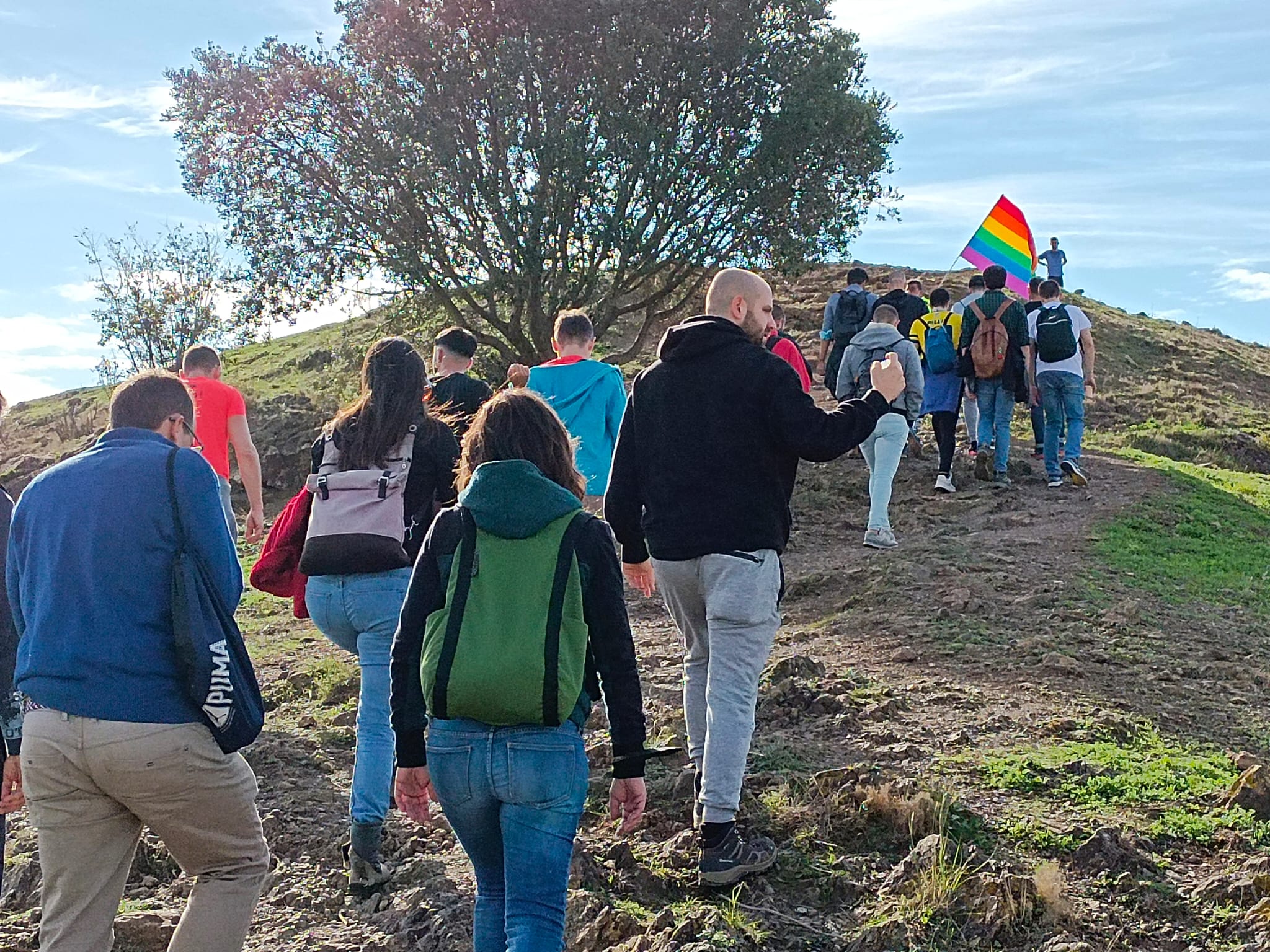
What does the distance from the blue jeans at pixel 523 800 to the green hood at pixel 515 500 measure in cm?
50

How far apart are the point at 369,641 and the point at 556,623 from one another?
174 centimetres

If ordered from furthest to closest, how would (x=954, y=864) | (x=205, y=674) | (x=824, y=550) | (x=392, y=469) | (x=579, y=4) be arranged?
(x=579, y=4) → (x=824, y=550) → (x=392, y=469) → (x=954, y=864) → (x=205, y=674)

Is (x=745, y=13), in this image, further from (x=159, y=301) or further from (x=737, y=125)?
(x=159, y=301)

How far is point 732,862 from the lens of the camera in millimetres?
4234

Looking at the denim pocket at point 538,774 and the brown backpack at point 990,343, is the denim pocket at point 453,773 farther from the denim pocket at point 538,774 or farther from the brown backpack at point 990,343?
the brown backpack at point 990,343

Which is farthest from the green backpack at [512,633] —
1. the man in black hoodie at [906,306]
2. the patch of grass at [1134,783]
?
the man in black hoodie at [906,306]

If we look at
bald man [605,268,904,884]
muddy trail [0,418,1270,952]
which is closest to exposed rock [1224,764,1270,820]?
muddy trail [0,418,1270,952]

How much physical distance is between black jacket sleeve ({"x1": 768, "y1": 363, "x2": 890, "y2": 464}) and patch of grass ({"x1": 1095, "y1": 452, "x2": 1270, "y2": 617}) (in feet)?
17.0

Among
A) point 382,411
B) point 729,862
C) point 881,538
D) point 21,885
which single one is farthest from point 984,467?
point 21,885

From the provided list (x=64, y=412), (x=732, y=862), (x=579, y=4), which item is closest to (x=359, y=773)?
(x=732, y=862)

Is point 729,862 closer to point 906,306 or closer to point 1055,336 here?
point 1055,336

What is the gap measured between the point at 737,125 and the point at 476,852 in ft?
44.3

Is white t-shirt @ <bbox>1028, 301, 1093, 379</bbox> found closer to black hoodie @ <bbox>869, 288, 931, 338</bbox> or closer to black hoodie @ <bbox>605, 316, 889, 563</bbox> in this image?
black hoodie @ <bbox>869, 288, 931, 338</bbox>

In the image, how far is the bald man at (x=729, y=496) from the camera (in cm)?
420
